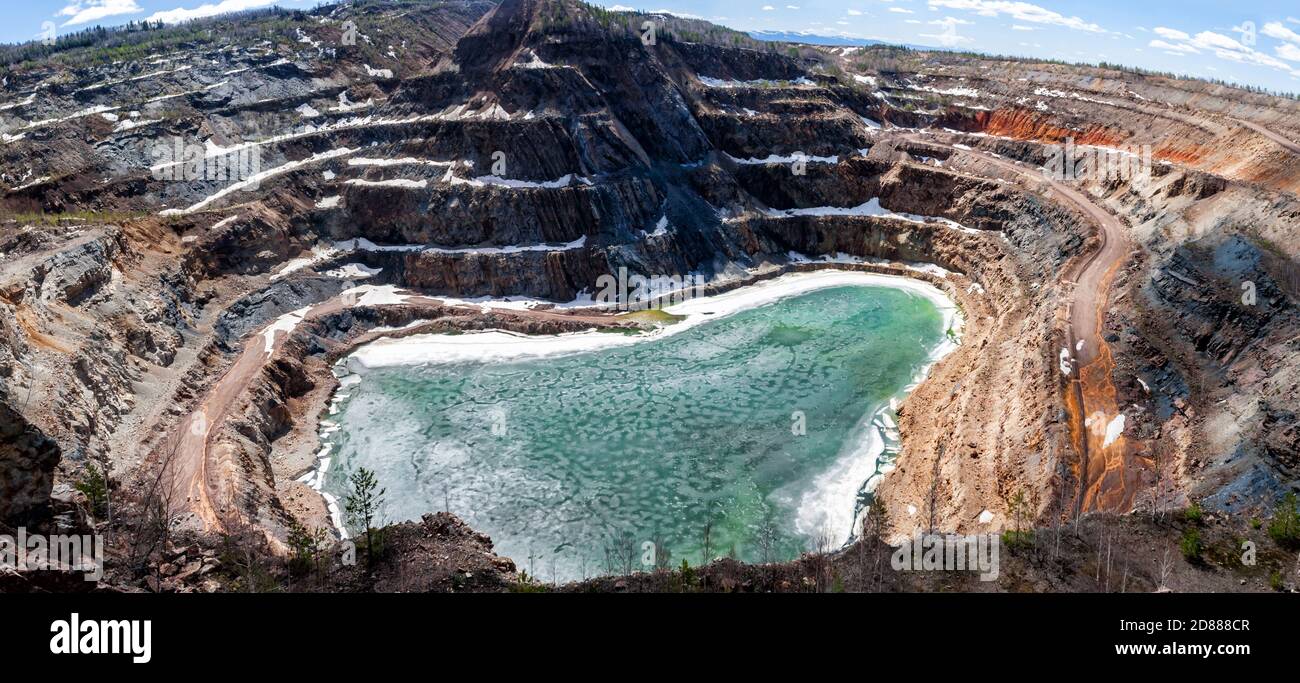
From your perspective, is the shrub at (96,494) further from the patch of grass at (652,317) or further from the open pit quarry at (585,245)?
the patch of grass at (652,317)

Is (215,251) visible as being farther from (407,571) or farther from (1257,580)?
(1257,580)

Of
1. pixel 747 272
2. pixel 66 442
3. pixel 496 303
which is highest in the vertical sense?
pixel 747 272

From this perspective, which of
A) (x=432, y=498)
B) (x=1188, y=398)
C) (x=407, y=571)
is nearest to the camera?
(x=407, y=571)

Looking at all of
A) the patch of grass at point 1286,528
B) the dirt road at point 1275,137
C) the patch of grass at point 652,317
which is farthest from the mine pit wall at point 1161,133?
the patch of grass at point 652,317

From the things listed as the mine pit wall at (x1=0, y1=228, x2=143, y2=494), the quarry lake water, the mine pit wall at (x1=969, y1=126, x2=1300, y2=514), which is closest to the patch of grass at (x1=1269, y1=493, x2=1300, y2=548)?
the mine pit wall at (x1=969, y1=126, x2=1300, y2=514)

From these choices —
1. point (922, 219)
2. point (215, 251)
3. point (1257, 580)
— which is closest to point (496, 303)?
point (215, 251)

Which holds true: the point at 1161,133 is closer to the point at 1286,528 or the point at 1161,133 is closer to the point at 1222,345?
the point at 1222,345
